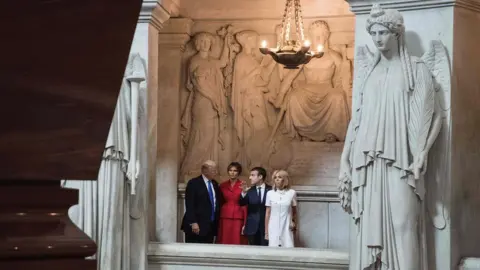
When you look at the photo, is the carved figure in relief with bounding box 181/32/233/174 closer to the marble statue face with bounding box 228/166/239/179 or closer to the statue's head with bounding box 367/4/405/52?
the marble statue face with bounding box 228/166/239/179

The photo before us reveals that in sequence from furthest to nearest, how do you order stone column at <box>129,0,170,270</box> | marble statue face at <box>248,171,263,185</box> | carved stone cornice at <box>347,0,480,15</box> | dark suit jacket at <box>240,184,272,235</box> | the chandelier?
marble statue face at <box>248,171,263,185</box>, dark suit jacket at <box>240,184,272,235</box>, the chandelier, stone column at <box>129,0,170,270</box>, carved stone cornice at <box>347,0,480,15</box>

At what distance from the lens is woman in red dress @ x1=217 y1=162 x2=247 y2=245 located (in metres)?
9.29

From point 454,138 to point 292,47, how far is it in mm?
2387

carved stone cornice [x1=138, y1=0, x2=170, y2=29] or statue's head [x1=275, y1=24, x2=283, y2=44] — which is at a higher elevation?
statue's head [x1=275, y1=24, x2=283, y2=44]

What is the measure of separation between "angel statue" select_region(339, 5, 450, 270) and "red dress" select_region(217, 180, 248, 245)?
8.01 ft

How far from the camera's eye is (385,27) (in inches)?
269

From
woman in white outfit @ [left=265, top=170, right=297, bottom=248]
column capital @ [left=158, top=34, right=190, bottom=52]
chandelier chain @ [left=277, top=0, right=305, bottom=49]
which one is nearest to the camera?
woman in white outfit @ [left=265, top=170, right=297, bottom=248]

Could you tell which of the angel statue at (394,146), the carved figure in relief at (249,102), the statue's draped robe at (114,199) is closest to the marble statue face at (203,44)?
the carved figure in relief at (249,102)

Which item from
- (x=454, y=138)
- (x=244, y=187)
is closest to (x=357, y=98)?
(x=454, y=138)

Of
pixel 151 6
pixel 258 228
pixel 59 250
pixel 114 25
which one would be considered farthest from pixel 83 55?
pixel 258 228

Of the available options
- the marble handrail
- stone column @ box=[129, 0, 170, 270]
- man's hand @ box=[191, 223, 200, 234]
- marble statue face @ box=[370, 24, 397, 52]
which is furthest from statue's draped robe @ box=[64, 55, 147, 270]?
marble statue face @ box=[370, 24, 397, 52]

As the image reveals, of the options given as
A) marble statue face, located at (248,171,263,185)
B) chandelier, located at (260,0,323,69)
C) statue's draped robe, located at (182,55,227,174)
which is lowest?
marble statue face, located at (248,171,263,185)

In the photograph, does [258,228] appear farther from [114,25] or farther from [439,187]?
[114,25]

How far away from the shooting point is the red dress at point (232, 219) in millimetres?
9289
